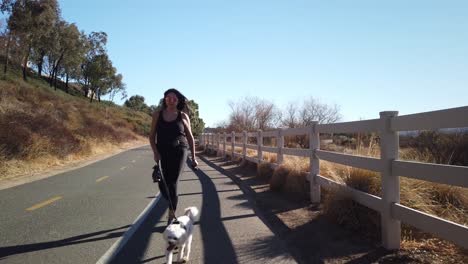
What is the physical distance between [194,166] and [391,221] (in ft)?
8.98

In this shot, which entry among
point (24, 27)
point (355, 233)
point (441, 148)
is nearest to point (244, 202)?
point (355, 233)

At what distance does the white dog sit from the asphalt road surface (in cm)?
21

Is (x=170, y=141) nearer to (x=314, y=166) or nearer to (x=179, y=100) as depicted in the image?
(x=179, y=100)

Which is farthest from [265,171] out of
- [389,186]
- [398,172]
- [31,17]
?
[31,17]

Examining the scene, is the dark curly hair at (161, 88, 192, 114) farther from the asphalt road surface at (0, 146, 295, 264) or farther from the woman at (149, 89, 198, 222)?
the asphalt road surface at (0, 146, 295, 264)

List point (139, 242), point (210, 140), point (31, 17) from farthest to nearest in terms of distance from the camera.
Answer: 1. point (31, 17)
2. point (210, 140)
3. point (139, 242)

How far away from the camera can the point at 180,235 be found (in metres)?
4.46

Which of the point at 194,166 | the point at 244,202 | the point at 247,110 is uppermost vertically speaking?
the point at 247,110

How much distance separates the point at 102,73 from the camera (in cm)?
7975

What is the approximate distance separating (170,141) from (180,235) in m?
1.78

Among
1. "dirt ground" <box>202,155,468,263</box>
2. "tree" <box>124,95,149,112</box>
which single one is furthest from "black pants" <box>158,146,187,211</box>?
"tree" <box>124,95,149,112</box>

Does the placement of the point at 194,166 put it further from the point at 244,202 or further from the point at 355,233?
the point at 244,202

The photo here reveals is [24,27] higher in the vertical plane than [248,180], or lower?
higher

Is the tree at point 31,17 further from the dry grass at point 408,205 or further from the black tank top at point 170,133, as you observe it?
the dry grass at point 408,205
